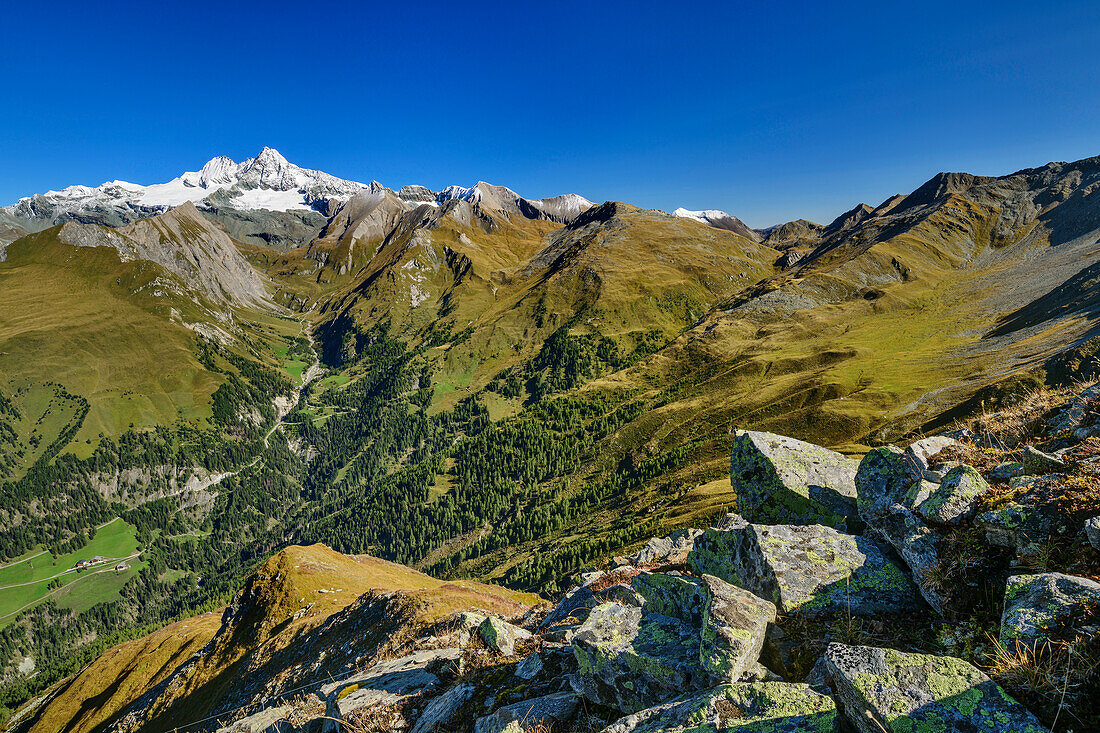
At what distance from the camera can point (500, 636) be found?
51.2 feet

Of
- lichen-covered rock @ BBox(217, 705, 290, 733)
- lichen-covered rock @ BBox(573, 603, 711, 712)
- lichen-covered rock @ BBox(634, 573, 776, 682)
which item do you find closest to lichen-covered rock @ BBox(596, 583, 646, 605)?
lichen-covered rock @ BBox(634, 573, 776, 682)

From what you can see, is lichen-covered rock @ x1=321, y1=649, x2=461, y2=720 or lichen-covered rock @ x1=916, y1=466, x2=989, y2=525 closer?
lichen-covered rock @ x1=916, y1=466, x2=989, y2=525

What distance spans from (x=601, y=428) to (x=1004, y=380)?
134225 mm

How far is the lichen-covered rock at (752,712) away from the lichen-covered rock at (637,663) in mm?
1717

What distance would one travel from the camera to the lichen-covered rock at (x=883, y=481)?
1272 cm

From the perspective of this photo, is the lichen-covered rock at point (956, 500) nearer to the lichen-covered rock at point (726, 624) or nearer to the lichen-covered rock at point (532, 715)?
the lichen-covered rock at point (726, 624)

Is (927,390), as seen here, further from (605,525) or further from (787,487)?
(787,487)

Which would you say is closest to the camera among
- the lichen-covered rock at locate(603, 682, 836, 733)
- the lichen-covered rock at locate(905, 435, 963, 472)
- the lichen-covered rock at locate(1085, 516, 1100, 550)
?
the lichen-covered rock at locate(603, 682, 836, 733)

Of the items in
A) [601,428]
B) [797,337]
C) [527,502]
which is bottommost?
[527,502]

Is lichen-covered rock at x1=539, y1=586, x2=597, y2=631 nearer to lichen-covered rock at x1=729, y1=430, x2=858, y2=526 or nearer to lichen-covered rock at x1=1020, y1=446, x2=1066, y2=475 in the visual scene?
lichen-covered rock at x1=729, y1=430, x2=858, y2=526

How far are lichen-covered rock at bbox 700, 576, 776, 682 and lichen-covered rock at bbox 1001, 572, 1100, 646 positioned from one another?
371cm

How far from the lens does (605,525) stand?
122 m

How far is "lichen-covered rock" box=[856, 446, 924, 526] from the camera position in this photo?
501 inches

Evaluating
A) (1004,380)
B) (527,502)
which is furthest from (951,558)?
(527,502)
